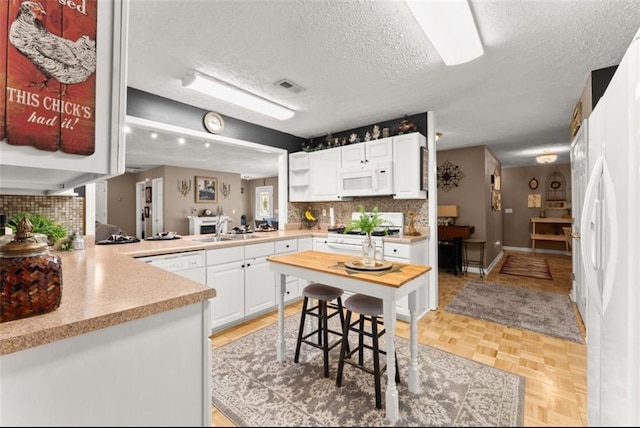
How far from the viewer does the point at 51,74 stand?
1.89 ft

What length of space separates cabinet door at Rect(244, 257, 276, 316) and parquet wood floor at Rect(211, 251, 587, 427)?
123 millimetres

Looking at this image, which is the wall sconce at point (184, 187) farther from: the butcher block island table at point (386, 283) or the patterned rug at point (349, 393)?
the butcher block island table at point (386, 283)

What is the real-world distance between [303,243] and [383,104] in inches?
70.9

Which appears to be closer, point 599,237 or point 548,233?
point 599,237

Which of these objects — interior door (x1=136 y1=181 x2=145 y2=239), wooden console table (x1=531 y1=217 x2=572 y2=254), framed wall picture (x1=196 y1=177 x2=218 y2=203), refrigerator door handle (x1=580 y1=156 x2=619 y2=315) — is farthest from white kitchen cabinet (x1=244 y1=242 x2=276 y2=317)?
wooden console table (x1=531 y1=217 x2=572 y2=254)

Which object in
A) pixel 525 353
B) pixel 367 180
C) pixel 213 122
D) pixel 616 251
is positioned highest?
pixel 213 122

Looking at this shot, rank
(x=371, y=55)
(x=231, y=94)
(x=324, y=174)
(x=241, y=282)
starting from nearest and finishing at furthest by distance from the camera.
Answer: (x=371, y=55), (x=231, y=94), (x=241, y=282), (x=324, y=174)

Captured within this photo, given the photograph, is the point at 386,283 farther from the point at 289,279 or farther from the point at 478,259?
the point at 478,259

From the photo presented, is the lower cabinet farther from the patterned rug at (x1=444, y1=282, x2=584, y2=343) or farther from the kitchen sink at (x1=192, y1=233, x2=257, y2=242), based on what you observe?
the patterned rug at (x1=444, y1=282, x2=584, y2=343)

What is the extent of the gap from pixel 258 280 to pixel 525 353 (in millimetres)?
2299

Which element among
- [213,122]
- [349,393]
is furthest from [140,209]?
[349,393]

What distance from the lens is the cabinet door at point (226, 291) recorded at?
94.8 inches

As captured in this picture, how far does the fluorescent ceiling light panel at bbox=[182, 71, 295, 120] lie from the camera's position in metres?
2.16

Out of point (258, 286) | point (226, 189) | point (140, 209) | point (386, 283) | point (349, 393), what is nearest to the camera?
point (386, 283)
